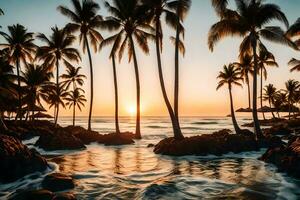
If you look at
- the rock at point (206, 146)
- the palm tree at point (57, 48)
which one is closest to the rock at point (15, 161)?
the rock at point (206, 146)

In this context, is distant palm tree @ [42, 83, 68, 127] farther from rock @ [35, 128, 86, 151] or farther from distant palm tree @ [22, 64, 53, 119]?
rock @ [35, 128, 86, 151]

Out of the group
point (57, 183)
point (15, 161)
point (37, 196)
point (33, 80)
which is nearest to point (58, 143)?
point (15, 161)

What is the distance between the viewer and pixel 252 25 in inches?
920

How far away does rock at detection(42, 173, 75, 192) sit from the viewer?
9773 millimetres

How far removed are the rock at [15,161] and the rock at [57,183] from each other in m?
2.26

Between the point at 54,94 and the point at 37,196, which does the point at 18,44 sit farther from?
the point at 37,196

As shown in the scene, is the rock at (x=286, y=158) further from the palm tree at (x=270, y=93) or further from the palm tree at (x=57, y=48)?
the palm tree at (x=270, y=93)

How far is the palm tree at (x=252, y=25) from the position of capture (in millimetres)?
22578

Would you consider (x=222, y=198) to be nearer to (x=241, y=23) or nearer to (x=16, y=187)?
(x=16, y=187)

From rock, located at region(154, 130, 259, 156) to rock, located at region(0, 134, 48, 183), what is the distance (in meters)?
8.64

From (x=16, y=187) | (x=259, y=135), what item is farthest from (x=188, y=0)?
(x=16, y=187)

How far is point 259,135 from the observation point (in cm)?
2330

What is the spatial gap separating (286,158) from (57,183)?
381 inches

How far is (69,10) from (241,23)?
18.9 meters
